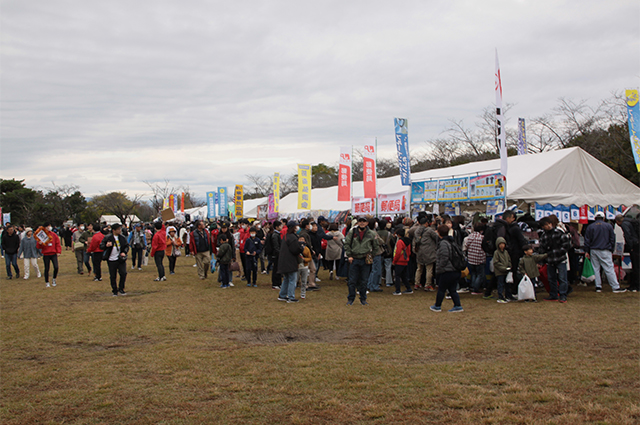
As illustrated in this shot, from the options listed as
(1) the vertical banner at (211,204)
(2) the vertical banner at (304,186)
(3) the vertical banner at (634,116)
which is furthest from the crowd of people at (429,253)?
(1) the vertical banner at (211,204)

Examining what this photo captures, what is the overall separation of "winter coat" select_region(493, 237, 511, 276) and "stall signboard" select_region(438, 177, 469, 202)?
16.0ft

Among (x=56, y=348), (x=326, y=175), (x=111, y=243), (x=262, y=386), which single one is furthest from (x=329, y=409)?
(x=326, y=175)

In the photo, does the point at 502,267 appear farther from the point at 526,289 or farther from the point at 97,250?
the point at 97,250

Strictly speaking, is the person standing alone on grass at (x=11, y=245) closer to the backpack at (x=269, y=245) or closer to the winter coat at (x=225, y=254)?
the winter coat at (x=225, y=254)

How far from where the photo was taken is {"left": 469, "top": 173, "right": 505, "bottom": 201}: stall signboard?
42.5 ft

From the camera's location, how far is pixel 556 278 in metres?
9.45

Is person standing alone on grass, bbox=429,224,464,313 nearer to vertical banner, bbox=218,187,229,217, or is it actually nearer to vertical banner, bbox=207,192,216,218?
vertical banner, bbox=218,187,229,217

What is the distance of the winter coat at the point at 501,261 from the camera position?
30.7 feet

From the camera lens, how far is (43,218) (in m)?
48.2

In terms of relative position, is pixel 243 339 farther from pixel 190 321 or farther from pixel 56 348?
pixel 56 348

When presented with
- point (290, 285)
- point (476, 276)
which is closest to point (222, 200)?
point (290, 285)

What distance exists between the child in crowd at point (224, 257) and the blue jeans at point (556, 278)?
7477 mm

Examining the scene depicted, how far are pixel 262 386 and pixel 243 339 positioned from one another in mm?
2131

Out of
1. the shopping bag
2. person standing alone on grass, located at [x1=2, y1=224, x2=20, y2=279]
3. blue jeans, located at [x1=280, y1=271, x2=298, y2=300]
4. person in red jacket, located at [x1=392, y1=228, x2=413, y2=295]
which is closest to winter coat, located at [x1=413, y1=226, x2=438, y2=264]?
person in red jacket, located at [x1=392, y1=228, x2=413, y2=295]
